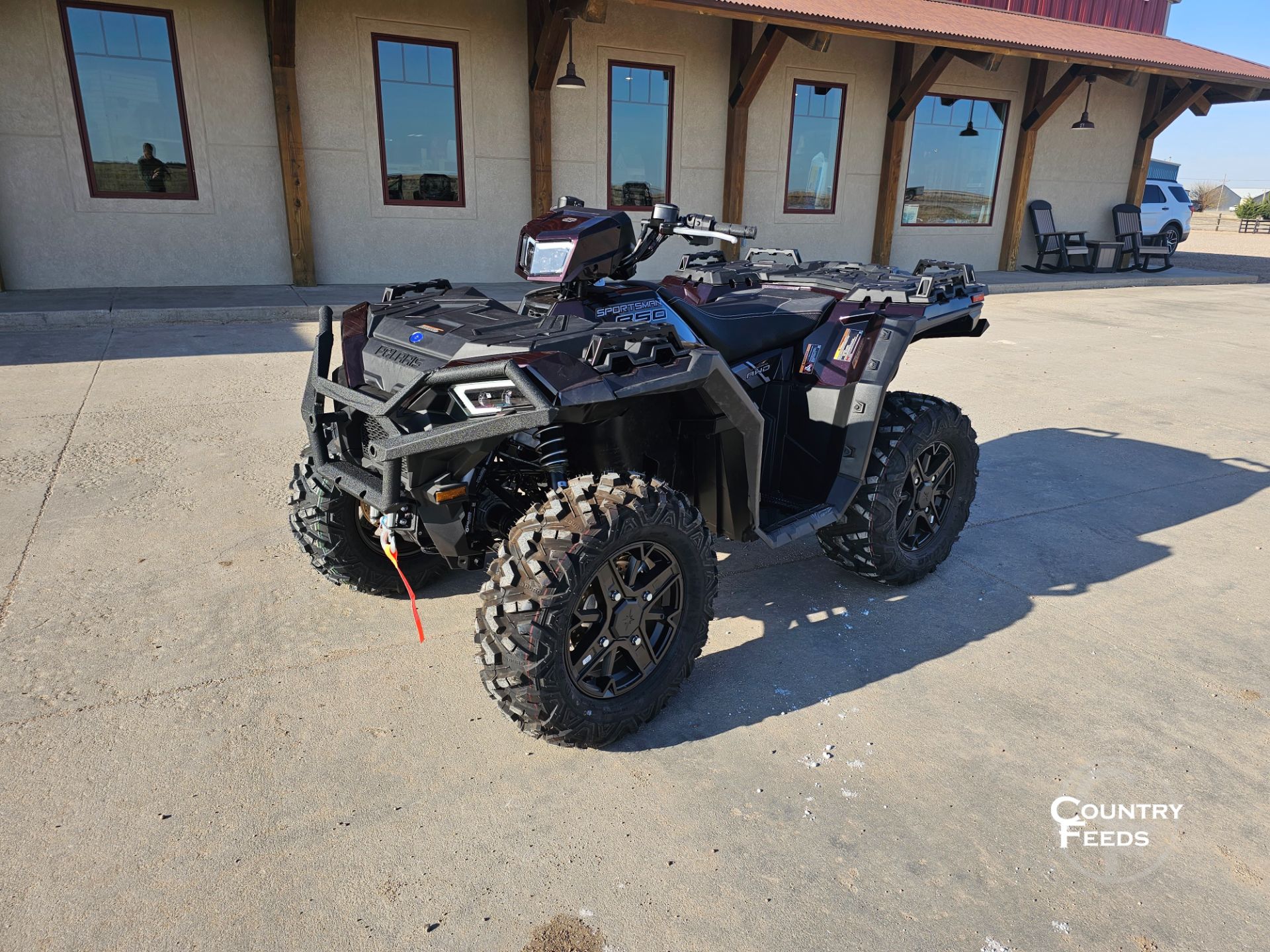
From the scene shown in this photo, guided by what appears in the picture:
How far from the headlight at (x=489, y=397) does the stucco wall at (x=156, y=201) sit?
939 cm

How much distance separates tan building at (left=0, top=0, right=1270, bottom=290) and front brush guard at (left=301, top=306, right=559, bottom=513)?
27.8 feet

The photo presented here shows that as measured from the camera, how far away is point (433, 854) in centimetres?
215

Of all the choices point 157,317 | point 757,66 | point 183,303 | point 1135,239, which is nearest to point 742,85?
point 757,66

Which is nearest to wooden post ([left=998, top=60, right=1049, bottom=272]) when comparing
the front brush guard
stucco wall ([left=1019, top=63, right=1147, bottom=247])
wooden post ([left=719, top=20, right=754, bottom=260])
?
stucco wall ([left=1019, top=63, right=1147, bottom=247])

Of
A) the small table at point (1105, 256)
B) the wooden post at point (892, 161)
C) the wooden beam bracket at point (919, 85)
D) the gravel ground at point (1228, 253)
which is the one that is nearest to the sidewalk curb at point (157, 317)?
the wooden post at point (892, 161)

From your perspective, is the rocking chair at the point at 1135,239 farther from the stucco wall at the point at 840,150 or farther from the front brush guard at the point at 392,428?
the front brush guard at the point at 392,428

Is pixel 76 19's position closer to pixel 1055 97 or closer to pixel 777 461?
pixel 777 461

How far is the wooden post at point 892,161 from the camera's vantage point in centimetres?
1360

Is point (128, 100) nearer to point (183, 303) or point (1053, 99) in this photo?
point (183, 303)

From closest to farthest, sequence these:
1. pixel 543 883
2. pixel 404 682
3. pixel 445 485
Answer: pixel 543 883, pixel 445 485, pixel 404 682

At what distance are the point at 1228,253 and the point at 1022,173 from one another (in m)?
11.2

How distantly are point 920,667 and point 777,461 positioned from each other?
1.00m

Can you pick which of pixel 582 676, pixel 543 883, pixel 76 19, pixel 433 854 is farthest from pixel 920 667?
pixel 76 19

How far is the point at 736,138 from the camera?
1254 cm
